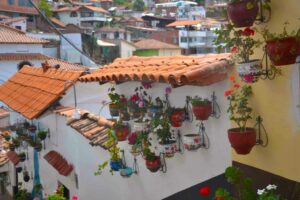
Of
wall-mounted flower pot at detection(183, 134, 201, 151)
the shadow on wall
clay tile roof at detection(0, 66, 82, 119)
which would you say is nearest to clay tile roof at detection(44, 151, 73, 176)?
clay tile roof at detection(0, 66, 82, 119)

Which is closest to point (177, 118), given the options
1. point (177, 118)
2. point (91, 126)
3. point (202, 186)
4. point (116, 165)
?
point (177, 118)

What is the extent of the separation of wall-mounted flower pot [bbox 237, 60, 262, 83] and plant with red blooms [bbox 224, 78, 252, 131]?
389mm

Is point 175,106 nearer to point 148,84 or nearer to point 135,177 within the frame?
point 148,84

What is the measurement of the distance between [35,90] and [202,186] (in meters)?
7.50

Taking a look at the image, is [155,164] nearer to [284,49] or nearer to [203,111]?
[203,111]

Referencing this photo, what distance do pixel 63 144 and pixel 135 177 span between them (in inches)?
138

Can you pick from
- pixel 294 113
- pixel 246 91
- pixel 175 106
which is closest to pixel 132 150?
pixel 175 106

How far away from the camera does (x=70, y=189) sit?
9703mm

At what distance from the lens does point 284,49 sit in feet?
11.1

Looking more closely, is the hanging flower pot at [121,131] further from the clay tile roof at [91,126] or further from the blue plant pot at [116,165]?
the clay tile roof at [91,126]

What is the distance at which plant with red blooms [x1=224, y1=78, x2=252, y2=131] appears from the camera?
4.21 meters

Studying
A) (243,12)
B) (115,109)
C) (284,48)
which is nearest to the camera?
(284,48)

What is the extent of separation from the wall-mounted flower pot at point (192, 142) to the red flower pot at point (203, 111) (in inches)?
14.2

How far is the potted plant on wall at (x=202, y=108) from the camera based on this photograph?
4891 millimetres
